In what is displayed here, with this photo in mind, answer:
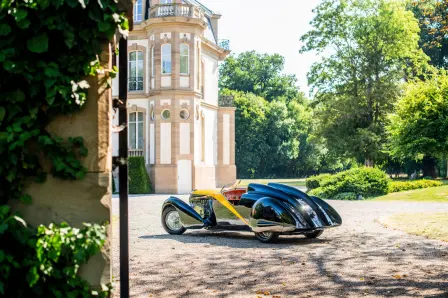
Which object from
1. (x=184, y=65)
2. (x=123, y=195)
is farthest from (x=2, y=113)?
(x=184, y=65)

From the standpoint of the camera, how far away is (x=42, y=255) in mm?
3293

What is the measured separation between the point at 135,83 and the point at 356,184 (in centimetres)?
1403

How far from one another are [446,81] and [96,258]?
2191 centimetres

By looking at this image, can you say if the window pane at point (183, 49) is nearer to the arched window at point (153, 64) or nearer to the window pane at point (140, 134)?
the arched window at point (153, 64)

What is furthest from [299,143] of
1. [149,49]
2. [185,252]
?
[185,252]

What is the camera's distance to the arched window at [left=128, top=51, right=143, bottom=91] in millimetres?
33188

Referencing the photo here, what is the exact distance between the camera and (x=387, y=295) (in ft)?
19.4

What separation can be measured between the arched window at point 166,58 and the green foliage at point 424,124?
12917mm

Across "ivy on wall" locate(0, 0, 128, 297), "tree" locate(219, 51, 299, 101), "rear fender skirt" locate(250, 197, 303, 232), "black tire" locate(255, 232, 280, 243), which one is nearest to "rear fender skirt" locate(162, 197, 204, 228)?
"black tire" locate(255, 232, 280, 243)

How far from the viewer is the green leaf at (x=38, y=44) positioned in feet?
10.6

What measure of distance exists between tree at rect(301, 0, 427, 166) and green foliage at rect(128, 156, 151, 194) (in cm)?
1322

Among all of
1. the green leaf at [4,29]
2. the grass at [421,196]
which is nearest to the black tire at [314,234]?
the green leaf at [4,29]

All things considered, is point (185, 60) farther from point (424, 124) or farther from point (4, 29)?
point (4, 29)

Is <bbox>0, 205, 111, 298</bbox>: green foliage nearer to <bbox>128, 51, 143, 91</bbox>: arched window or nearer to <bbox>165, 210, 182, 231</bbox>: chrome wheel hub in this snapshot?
<bbox>165, 210, 182, 231</bbox>: chrome wheel hub
